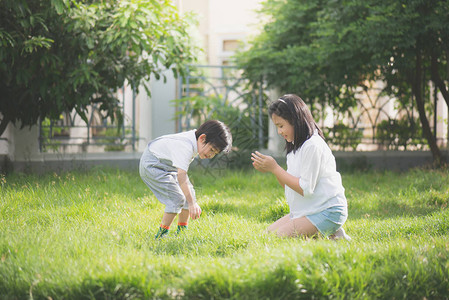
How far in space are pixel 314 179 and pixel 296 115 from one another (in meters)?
0.50

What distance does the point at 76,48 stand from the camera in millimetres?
5902

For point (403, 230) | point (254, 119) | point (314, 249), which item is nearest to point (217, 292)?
point (314, 249)

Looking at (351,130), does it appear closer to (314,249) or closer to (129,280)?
(314,249)

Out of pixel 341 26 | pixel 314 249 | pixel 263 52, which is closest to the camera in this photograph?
pixel 314 249

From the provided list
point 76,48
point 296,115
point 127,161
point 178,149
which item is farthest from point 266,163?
point 127,161

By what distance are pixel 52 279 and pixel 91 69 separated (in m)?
3.66

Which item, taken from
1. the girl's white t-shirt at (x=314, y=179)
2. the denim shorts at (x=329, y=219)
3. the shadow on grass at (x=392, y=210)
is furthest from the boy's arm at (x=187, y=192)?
the shadow on grass at (x=392, y=210)

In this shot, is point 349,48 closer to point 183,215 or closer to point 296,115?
point 296,115

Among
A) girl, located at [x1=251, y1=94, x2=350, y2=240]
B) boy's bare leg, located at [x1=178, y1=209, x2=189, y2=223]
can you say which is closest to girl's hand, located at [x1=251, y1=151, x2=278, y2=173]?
girl, located at [x1=251, y1=94, x2=350, y2=240]

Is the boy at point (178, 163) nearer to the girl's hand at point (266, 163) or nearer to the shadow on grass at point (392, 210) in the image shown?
the girl's hand at point (266, 163)

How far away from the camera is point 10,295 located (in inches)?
102

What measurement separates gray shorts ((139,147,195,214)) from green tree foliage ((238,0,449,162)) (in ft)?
13.2

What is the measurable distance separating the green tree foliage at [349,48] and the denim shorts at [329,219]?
388cm

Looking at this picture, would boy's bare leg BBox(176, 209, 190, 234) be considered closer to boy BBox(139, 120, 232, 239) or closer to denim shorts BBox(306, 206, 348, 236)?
boy BBox(139, 120, 232, 239)
